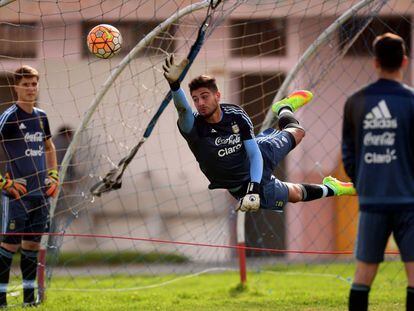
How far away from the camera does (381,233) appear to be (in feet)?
17.9

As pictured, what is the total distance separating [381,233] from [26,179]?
14.4 ft

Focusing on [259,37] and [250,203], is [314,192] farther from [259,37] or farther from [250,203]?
[259,37]

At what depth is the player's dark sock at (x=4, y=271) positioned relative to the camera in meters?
8.72

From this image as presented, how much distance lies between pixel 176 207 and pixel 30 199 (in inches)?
233

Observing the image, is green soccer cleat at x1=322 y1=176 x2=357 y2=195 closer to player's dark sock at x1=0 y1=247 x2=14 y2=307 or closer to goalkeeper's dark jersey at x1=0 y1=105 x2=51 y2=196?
goalkeeper's dark jersey at x1=0 y1=105 x2=51 y2=196

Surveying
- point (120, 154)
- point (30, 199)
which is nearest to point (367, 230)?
point (30, 199)

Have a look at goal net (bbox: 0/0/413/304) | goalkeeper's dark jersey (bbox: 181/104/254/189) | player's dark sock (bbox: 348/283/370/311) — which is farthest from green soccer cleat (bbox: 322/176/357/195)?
player's dark sock (bbox: 348/283/370/311)

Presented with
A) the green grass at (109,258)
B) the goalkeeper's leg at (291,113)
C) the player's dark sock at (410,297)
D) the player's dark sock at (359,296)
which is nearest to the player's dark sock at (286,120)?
the goalkeeper's leg at (291,113)

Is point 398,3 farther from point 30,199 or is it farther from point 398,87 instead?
point 398,87

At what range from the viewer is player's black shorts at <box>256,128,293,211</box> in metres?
7.86

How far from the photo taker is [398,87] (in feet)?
17.8

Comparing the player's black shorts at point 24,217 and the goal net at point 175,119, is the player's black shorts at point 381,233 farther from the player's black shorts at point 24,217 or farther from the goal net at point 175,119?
the player's black shorts at point 24,217

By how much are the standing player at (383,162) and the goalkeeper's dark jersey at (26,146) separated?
417cm

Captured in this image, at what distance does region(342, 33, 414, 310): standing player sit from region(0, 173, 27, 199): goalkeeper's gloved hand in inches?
158
